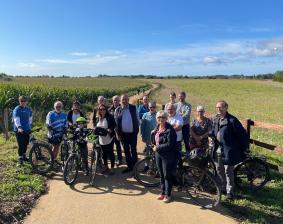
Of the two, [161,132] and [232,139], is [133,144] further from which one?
[232,139]

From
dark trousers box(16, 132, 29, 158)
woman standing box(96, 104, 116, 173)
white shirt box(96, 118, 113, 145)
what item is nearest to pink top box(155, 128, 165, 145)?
woman standing box(96, 104, 116, 173)

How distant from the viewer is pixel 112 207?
735 cm

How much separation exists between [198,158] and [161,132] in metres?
0.87

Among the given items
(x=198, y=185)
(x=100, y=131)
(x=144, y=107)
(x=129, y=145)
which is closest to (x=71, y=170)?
(x=100, y=131)

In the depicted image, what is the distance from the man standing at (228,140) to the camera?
25.0ft

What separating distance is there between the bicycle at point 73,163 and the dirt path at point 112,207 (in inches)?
6.9

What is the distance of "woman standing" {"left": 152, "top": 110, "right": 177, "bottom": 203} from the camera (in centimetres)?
747

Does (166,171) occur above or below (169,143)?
below

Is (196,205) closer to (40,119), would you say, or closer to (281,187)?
(281,187)

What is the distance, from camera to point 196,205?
752 cm

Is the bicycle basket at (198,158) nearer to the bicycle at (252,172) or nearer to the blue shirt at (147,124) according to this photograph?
the bicycle at (252,172)

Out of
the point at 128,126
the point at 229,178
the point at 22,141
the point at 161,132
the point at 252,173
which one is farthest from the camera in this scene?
the point at 22,141

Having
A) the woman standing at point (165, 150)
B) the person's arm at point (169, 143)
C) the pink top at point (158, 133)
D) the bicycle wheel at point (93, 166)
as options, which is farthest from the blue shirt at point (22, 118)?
the person's arm at point (169, 143)

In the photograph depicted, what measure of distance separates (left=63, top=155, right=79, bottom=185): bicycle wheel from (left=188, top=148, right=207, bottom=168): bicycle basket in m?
2.74
